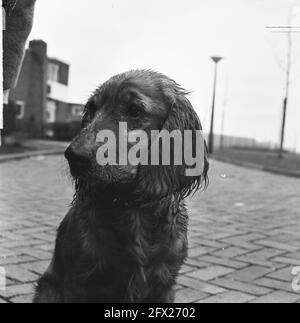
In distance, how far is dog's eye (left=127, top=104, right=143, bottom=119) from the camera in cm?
181

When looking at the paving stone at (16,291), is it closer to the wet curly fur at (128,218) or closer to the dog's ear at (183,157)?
the wet curly fur at (128,218)

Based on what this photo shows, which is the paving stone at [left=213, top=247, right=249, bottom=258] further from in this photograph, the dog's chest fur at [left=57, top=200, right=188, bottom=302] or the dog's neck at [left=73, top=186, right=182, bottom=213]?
the dog's neck at [left=73, top=186, right=182, bottom=213]

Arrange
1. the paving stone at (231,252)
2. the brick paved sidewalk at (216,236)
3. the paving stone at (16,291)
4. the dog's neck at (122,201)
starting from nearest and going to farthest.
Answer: the dog's neck at (122,201), the paving stone at (16,291), the brick paved sidewalk at (216,236), the paving stone at (231,252)

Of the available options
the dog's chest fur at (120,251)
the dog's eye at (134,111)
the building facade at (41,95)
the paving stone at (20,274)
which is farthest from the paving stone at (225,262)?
the dog's eye at (134,111)

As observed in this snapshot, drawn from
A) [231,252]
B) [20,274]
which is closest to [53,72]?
[20,274]

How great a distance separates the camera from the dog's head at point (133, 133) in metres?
1.72

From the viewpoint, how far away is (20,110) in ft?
6.90

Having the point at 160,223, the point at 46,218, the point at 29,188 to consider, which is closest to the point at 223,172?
the point at 160,223

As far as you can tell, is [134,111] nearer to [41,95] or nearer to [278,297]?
[41,95]

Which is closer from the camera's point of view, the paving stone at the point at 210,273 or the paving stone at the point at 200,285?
the paving stone at the point at 200,285

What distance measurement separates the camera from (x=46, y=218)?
4.74 m

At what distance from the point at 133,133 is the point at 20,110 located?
558mm

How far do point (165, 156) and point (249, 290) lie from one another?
1.46 meters
